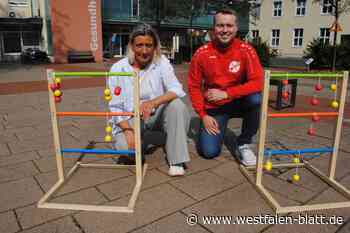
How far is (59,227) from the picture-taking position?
2295mm

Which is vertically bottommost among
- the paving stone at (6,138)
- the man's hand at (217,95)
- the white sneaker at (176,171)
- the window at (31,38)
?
the paving stone at (6,138)

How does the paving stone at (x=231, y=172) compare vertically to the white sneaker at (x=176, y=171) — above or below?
Answer: below

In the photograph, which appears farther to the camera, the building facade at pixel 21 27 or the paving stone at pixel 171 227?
the building facade at pixel 21 27

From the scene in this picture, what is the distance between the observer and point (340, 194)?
2.80 meters

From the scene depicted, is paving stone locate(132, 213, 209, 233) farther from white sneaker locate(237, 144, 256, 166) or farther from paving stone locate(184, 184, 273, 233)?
white sneaker locate(237, 144, 256, 166)

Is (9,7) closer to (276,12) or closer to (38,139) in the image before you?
(38,139)

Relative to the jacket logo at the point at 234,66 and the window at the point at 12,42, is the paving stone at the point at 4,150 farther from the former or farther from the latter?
the window at the point at 12,42

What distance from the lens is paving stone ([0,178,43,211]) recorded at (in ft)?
8.66

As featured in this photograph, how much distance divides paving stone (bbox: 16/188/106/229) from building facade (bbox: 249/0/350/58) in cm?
2962

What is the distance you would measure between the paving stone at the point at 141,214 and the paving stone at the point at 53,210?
167 mm

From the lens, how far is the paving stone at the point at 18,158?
3.55 m

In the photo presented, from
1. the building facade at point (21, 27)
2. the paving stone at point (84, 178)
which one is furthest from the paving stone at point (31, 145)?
the building facade at point (21, 27)

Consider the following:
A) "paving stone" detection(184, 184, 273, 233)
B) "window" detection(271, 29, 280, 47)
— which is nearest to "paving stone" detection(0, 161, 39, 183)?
"paving stone" detection(184, 184, 273, 233)

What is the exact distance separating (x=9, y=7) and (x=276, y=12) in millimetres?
26490
